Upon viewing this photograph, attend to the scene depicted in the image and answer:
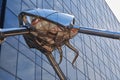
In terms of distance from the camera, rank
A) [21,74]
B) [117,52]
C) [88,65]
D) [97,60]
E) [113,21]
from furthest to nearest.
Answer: [113,21]
[117,52]
[97,60]
[88,65]
[21,74]

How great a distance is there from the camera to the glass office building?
15.1 metres

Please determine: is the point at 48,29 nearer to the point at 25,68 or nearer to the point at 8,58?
the point at 8,58

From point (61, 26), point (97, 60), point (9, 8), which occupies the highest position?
point (9, 8)

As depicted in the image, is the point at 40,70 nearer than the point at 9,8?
No

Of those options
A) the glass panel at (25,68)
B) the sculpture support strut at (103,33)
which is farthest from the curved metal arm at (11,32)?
the glass panel at (25,68)

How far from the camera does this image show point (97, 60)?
30.6 meters

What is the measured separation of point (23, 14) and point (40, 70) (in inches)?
307

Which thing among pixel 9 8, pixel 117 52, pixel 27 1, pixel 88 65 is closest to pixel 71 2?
pixel 88 65

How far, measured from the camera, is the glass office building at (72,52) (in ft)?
→ 49.4

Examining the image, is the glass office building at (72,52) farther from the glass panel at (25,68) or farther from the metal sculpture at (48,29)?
the metal sculpture at (48,29)

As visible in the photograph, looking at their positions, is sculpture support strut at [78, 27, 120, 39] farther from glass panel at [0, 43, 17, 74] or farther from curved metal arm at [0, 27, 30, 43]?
glass panel at [0, 43, 17, 74]

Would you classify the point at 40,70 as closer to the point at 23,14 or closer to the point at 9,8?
the point at 9,8

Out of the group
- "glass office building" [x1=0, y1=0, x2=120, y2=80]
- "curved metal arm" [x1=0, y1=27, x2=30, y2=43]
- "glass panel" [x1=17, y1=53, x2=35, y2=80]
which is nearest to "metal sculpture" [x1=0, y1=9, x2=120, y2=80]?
"curved metal arm" [x1=0, y1=27, x2=30, y2=43]

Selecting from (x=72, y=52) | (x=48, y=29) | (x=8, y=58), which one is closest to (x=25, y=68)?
(x=8, y=58)
